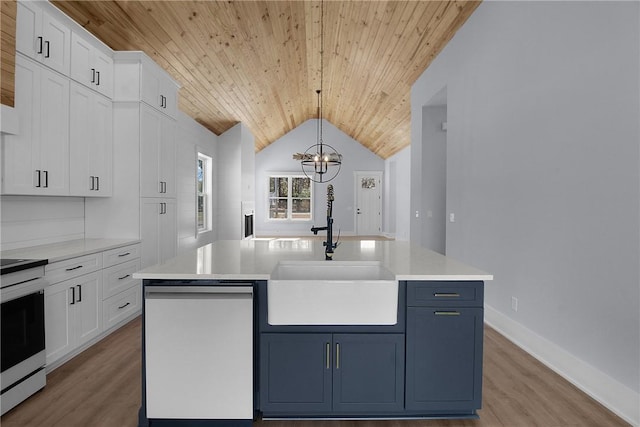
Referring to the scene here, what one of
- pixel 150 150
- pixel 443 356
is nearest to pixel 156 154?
pixel 150 150

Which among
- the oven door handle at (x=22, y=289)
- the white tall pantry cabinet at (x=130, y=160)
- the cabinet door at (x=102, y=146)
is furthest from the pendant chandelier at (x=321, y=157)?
the oven door handle at (x=22, y=289)

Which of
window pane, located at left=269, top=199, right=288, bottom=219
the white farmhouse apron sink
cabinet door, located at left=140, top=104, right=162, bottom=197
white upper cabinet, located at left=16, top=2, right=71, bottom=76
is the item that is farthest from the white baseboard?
window pane, located at left=269, top=199, right=288, bottom=219

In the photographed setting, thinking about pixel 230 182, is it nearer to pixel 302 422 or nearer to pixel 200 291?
pixel 200 291

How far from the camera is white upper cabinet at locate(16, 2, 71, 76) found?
2444 mm

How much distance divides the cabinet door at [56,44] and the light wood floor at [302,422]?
225 centimetres

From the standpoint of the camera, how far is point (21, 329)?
83.3 inches

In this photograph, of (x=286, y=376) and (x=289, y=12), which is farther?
(x=289, y=12)

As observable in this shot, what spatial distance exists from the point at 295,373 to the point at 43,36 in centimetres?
293

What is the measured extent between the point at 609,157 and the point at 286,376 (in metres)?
2.23

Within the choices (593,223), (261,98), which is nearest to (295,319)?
(593,223)

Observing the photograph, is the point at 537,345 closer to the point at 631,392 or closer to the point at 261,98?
the point at 631,392

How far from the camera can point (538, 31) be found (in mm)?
2777

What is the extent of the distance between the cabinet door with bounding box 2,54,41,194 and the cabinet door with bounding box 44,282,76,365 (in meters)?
0.74

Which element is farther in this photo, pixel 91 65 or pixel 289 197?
pixel 289 197
